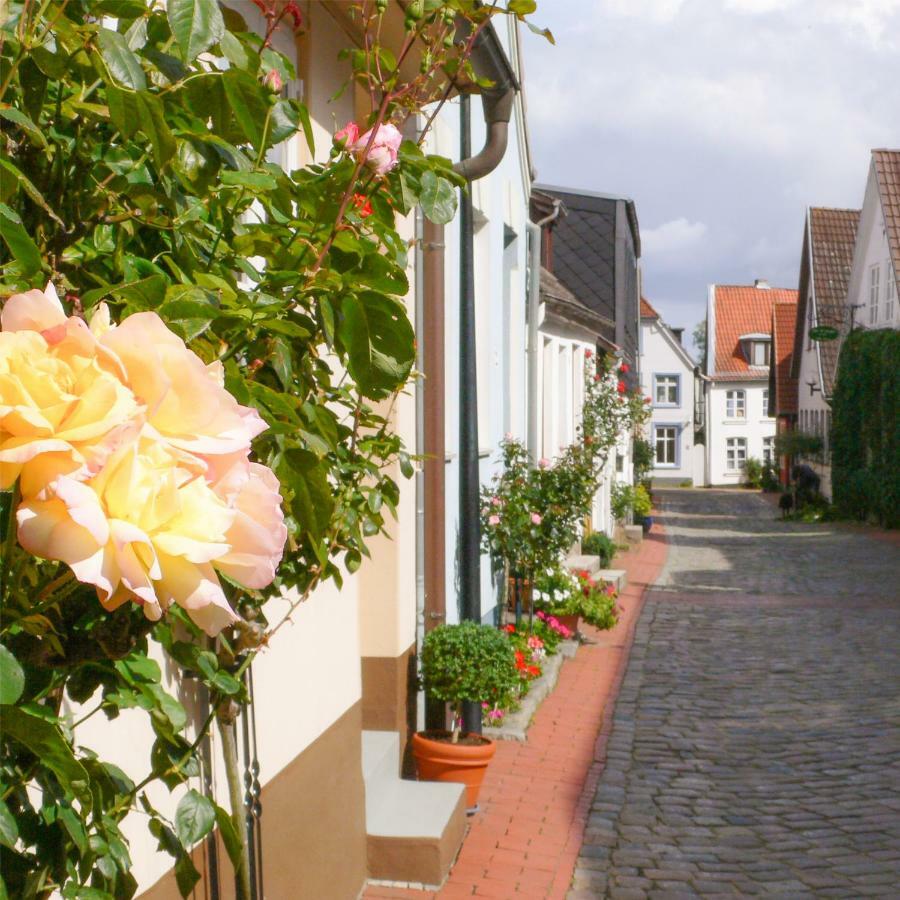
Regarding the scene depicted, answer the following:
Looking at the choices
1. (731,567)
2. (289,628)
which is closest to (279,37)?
(289,628)

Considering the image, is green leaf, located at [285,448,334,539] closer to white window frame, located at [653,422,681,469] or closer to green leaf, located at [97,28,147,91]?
green leaf, located at [97,28,147,91]

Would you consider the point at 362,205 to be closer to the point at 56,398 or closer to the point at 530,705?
the point at 56,398

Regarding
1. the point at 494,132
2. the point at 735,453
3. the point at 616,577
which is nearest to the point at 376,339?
the point at 494,132

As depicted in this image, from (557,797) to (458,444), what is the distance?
2.54 metres

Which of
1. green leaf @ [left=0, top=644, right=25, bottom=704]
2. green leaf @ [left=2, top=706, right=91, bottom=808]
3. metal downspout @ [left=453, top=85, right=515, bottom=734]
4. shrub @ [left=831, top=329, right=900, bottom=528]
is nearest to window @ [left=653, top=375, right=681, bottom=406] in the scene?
shrub @ [left=831, top=329, right=900, bottom=528]

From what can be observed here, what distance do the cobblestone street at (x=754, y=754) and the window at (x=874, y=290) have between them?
16.3m

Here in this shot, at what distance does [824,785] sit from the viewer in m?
7.68

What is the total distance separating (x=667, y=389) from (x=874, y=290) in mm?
27937

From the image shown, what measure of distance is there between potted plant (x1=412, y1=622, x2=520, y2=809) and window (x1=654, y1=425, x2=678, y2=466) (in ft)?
186

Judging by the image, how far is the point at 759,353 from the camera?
65.6 meters

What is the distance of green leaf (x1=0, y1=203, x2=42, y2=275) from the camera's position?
1.50m

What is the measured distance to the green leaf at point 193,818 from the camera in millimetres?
2227

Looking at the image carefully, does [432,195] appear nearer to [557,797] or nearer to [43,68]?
[43,68]

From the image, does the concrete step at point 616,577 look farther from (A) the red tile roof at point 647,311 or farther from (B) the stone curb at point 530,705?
(A) the red tile roof at point 647,311
